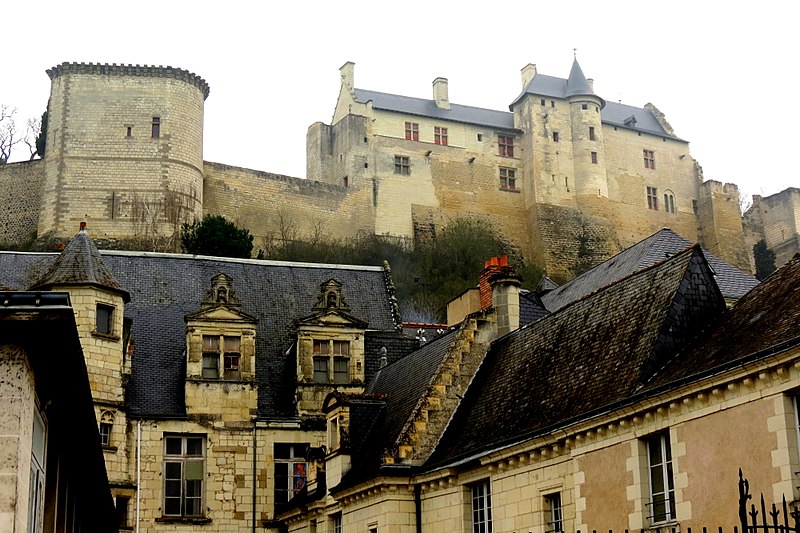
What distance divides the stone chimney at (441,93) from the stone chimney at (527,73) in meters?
4.69

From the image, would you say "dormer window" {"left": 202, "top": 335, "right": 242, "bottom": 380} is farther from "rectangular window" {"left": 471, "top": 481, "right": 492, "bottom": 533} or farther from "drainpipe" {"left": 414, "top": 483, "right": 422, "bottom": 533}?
"rectangular window" {"left": 471, "top": 481, "right": 492, "bottom": 533}

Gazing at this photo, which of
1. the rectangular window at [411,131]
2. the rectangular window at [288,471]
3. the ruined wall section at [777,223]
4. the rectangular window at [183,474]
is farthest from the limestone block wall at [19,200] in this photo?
the ruined wall section at [777,223]

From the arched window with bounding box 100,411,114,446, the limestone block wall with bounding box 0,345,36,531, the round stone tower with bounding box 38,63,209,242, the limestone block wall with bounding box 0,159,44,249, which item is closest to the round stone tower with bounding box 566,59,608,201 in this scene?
the round stone tower with bounding box 38,63,209,242

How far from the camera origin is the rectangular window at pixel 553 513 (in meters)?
15.2

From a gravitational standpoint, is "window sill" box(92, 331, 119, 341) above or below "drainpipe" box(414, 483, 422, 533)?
above

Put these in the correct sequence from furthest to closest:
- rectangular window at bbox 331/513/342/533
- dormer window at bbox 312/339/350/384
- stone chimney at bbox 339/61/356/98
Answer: stone chimney at bbox 339/61/356/98 < dormer window at bbox 312/339/350/384 < rectangular window at bbox 331/513/342/533

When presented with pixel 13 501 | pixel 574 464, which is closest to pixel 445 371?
pixel 574 464

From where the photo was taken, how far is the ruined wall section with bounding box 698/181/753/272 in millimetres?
72938

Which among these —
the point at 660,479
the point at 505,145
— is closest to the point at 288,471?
the point at 660,479

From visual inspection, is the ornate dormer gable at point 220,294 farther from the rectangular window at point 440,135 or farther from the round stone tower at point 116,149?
the rectangular window at point 440,135

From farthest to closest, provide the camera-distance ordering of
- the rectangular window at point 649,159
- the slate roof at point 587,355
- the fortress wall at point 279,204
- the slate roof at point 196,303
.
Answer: the rectangular window at point 649,159, the fortress wall at point 279,204, the slate roof at point 196,303, the slate roof at point 587,355

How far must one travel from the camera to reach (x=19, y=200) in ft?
183

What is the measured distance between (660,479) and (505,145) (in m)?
56.6

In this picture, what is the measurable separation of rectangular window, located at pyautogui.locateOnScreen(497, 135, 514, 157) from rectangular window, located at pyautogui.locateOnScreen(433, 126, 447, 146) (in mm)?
3316
